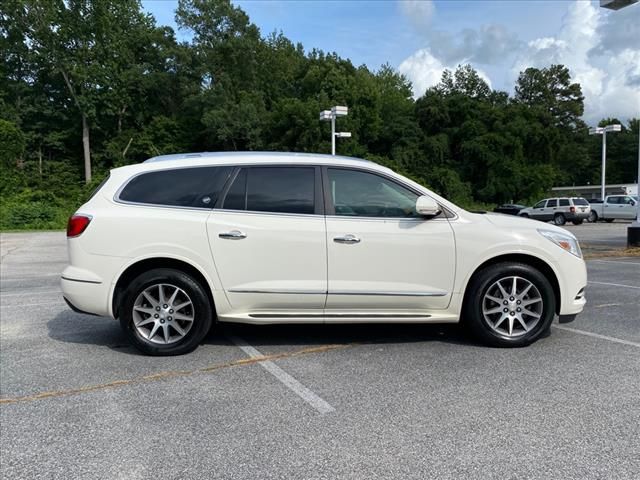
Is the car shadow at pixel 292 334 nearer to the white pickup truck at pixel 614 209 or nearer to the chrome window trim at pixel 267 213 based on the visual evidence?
the chrome window trim at pixel 267 213

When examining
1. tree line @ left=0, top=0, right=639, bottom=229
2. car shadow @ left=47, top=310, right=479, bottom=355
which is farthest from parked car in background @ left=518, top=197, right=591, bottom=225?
car shadow @ left=47, top=310, right=479, bottom=355

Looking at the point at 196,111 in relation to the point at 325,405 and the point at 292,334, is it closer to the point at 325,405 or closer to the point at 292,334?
the point at 292,334

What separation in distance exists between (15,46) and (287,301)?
5447 cm

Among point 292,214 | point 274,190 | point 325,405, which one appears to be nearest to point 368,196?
point 292,214

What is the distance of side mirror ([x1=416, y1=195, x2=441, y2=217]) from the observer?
4.76m

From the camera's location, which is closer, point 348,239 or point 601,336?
point 348,239

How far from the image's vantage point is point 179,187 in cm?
493

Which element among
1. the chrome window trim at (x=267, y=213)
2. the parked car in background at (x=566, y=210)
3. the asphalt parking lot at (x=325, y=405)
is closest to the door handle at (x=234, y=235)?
the chrome window trim at (x=267, y=213)

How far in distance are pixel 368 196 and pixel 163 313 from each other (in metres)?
2.14

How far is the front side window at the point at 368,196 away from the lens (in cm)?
489

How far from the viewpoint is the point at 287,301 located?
480 cm

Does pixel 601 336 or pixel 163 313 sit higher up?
pixel 163 313

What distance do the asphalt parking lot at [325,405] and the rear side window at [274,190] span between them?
4.44ft

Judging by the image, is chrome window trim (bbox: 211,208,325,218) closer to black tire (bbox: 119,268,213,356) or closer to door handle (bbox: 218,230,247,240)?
door handle (bbox: 218,230,247,240)
